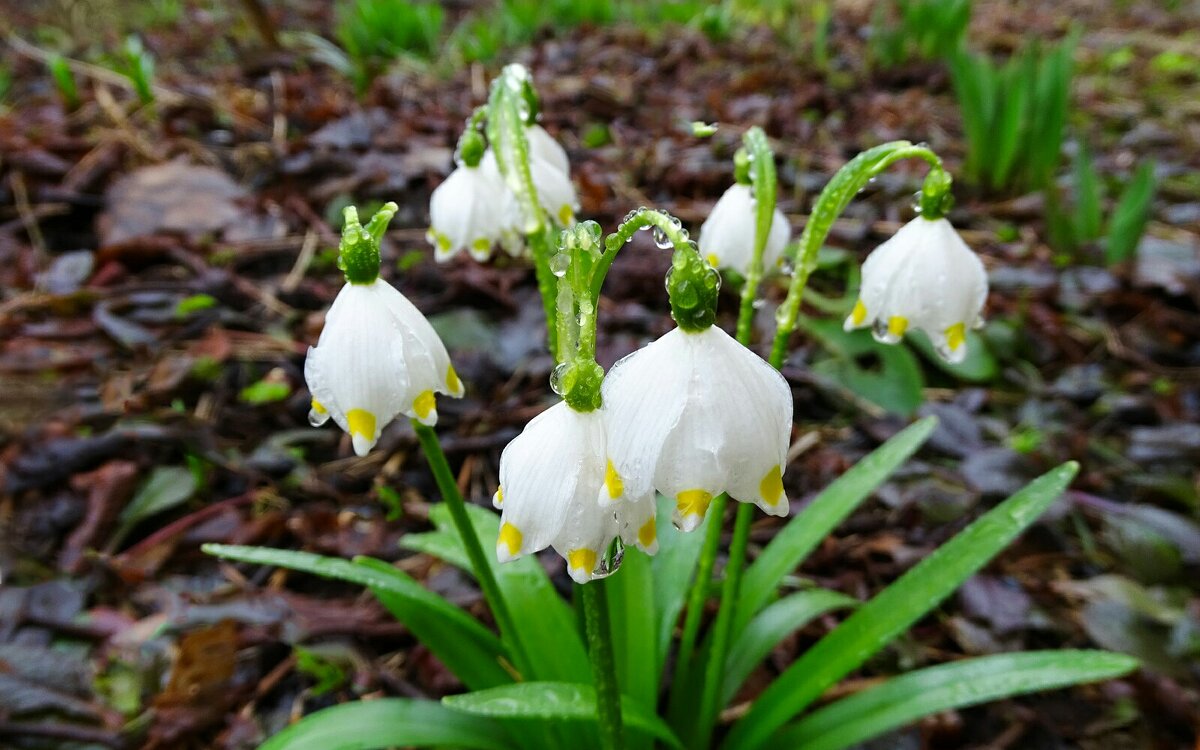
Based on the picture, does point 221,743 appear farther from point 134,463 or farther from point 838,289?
point 838,289

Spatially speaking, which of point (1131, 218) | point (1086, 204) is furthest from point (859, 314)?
point (1086, 204)

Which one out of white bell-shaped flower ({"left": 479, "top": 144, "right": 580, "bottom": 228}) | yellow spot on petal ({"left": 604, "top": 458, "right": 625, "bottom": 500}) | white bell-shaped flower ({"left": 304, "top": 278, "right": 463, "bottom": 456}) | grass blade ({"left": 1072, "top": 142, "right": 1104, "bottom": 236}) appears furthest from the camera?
grass blade ({"left": 1072, "top": 142, "right": 1104, "bottom": 236})

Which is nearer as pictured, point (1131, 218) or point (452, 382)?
point (452, 382)

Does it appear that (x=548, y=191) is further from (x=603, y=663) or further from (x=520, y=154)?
(x=603, y=663)

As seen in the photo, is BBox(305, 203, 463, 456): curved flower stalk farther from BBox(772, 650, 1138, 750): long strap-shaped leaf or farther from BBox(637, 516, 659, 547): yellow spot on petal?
BBox(772, 650, 1138, 750): long strap-shaped leaf

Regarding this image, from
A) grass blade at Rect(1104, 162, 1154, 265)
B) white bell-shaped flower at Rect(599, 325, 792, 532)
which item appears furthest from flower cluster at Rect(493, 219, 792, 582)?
grass blade at Rect(1104, 162, 1154, 265)

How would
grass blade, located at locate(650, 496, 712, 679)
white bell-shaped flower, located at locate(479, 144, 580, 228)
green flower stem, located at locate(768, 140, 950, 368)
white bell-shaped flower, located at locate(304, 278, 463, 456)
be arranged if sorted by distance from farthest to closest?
grass blade, located at locate(650, 496, 712, 679), white bell-shaped flower, located at locate(479, 144, 580, 228), green flower stem, located at locate(768, 140, 950, 368), white bell-shaped flower, located at locate(304, 278, 463, 456)

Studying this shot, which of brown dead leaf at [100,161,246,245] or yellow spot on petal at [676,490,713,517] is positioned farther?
brown dead leaf at [100,161,246,245]
